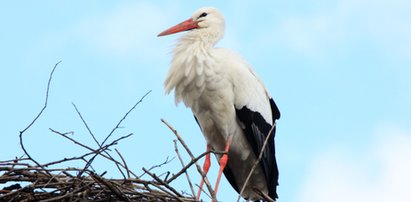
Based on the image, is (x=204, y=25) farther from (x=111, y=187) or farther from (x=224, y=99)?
(x=111, y=187)

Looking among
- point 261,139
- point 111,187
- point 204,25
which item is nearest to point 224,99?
point 261,139

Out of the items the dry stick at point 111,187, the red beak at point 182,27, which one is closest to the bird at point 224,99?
the red beak at point 182,27

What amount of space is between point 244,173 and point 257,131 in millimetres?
338

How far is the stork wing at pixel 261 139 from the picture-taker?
647 centimetres

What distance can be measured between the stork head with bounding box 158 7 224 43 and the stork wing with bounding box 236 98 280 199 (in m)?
0.56

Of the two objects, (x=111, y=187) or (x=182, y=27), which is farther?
(x=182, y=27)

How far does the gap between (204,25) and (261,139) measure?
87 cm

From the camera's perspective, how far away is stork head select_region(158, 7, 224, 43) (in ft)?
21.7

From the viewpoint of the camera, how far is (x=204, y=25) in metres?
6.69

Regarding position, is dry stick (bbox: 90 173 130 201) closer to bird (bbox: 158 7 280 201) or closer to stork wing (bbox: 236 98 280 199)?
bird (bbox: 158 7 280 201)

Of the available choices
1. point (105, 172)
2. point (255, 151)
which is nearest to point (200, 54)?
A: point (255, 151)

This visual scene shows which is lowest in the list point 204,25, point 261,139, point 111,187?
point 111,187

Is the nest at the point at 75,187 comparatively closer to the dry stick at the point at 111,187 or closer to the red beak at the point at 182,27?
the dry stick at the point at 111,187

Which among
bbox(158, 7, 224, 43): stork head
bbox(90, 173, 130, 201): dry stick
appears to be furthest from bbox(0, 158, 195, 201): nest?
bbox(158, 7, 224, 43): stork head
